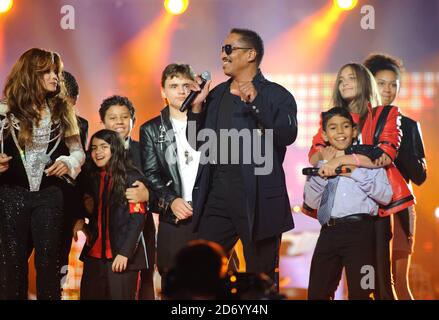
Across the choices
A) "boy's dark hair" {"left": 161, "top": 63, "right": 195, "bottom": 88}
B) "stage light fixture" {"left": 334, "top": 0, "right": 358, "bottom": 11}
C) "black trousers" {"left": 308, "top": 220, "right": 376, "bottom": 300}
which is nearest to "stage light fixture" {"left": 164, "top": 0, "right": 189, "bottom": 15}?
"boy's dark hair" {"left": 161, "top": 63, "right": 195, "bottom": 88}

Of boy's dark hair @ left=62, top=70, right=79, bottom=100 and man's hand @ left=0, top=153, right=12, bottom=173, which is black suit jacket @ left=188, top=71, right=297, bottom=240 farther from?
boy's dark hair @ left=62, top=70, right=79, bottom=100

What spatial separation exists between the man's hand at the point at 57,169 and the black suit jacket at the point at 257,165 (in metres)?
0.76

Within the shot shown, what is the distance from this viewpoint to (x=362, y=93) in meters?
5.18

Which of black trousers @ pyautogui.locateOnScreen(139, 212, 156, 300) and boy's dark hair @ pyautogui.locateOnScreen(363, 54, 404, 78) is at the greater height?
boy's dark hair @ pyautogui.locateOnScreen(363, 54, 404, 78)

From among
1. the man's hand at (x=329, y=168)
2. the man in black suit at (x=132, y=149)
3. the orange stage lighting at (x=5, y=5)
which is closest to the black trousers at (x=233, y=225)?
the man's hand at (x=329, y=168)

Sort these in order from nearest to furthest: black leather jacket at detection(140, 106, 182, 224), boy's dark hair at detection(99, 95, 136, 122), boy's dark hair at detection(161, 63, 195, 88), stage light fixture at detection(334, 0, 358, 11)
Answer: black leather jacket at detection(140, 106, 182, 224)
boy's dark hair at detection(161, 63, 195, 88)
boy's dark hair at detection(99, 95, 136, 122)
stage light fixture at detection(334, 0, 358, 11)

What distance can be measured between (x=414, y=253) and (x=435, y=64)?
55.2 inches

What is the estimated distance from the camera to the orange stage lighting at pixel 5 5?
5785 millimetres

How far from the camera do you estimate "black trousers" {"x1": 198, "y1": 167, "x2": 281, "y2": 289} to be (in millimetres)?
4395

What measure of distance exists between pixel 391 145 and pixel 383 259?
2.36ft

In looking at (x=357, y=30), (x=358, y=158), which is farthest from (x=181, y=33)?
(x=358, y=158)

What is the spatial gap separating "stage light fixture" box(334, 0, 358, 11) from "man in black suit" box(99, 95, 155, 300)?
5.48ft

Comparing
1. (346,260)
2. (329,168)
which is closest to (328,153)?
(329,168)
